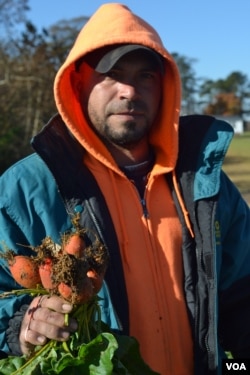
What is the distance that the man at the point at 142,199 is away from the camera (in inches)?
110

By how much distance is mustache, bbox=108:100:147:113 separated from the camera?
2.95 meters

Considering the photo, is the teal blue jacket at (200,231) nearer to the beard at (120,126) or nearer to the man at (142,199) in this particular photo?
the man at (142,199)

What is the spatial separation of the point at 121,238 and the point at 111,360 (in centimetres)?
65

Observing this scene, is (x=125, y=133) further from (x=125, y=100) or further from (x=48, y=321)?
(x=48, y=321)

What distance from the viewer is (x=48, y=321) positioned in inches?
89.8

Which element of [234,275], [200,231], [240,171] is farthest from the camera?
[240,171]

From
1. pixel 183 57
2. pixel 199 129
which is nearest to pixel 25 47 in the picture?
pixel 199 129

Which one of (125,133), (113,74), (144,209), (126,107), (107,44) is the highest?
(107,44)

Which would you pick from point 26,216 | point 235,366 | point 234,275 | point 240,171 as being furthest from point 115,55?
point 240,171

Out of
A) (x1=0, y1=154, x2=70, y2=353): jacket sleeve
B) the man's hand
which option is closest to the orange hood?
(x1=0, y1=154, x2=70, y2=353): jacket sleeve

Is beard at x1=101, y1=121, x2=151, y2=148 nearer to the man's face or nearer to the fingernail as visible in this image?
the man's face

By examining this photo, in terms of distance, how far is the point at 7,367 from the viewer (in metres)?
2.38

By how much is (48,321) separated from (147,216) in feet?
2.75

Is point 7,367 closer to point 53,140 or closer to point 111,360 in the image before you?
point 111,360
